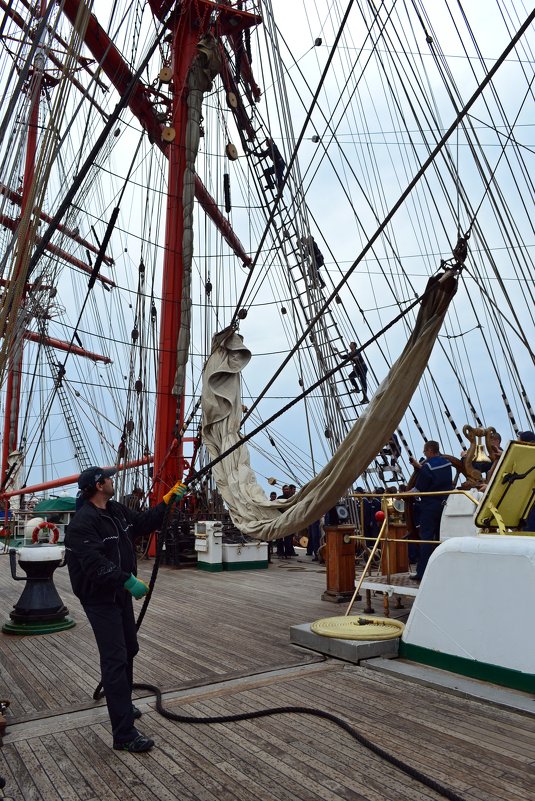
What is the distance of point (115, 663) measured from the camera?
3395 mm

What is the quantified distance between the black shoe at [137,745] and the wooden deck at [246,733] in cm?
5

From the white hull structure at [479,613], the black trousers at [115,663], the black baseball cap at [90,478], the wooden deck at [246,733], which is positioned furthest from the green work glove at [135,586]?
the white hull structure at [479,613]

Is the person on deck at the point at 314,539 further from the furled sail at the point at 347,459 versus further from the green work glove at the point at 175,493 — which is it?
the green work glove at the point at 175,493

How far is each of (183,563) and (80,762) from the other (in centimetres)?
839

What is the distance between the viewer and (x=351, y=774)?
9.85 feet

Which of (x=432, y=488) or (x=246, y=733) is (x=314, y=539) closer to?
(x=432, y=488)

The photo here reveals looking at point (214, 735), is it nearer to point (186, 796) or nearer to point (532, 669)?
point (186, 796)

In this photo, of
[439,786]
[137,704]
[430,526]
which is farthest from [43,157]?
[430,526]

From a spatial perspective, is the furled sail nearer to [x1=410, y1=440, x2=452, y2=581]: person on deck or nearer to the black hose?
the black hose

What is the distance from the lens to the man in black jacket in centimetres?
334

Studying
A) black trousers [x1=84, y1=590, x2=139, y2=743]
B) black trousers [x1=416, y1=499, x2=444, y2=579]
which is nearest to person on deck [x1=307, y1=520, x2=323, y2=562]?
black trousers [x1=416, y1=499, x2=444, y2=579]

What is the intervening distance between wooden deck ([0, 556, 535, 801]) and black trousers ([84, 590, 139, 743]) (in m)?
0.15

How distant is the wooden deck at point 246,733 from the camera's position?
2.89 metres

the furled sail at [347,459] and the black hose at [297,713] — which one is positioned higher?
the furled sail at [347,459]
